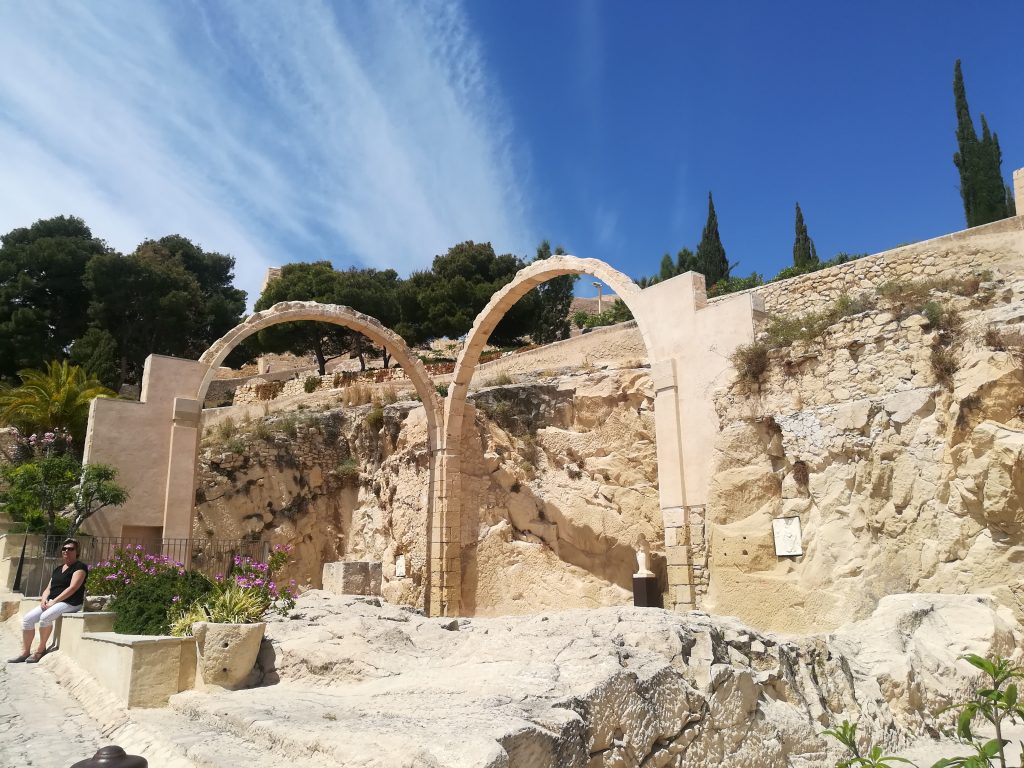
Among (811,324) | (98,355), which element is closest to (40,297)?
(98,355)

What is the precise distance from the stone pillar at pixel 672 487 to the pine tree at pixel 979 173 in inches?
725

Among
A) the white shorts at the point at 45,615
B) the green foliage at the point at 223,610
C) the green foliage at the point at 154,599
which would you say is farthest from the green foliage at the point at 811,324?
the white shorts at the point at 45,615

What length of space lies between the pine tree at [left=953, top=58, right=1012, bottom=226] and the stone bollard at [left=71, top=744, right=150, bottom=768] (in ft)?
89.9

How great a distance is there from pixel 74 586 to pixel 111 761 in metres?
6.34

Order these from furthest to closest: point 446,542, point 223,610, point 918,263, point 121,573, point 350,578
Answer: point 446,542
point 918,263
point 350,578
point 121,573
point 223,610

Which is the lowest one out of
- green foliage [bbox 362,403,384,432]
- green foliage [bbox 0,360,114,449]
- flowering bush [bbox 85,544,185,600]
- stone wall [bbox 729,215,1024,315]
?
flowering bush [bbox 85,544,185,600]

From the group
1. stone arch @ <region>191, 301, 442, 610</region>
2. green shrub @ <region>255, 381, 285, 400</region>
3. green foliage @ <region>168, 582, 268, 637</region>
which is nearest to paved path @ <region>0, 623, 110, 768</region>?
green foliage @ <region>168, 582, 268, 637</region>

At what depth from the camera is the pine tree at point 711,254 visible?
119ft

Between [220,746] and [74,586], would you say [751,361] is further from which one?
[74,586]

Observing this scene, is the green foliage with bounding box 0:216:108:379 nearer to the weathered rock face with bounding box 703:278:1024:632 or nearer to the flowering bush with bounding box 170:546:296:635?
the flowering bush with bounding box 170:546:296:635

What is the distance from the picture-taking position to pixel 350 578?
33.1 ft

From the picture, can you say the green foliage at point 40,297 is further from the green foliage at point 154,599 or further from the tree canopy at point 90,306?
the green foliage at point 154,599

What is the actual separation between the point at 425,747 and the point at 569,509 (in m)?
11.7

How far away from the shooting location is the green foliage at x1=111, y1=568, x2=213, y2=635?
696 centimetres
